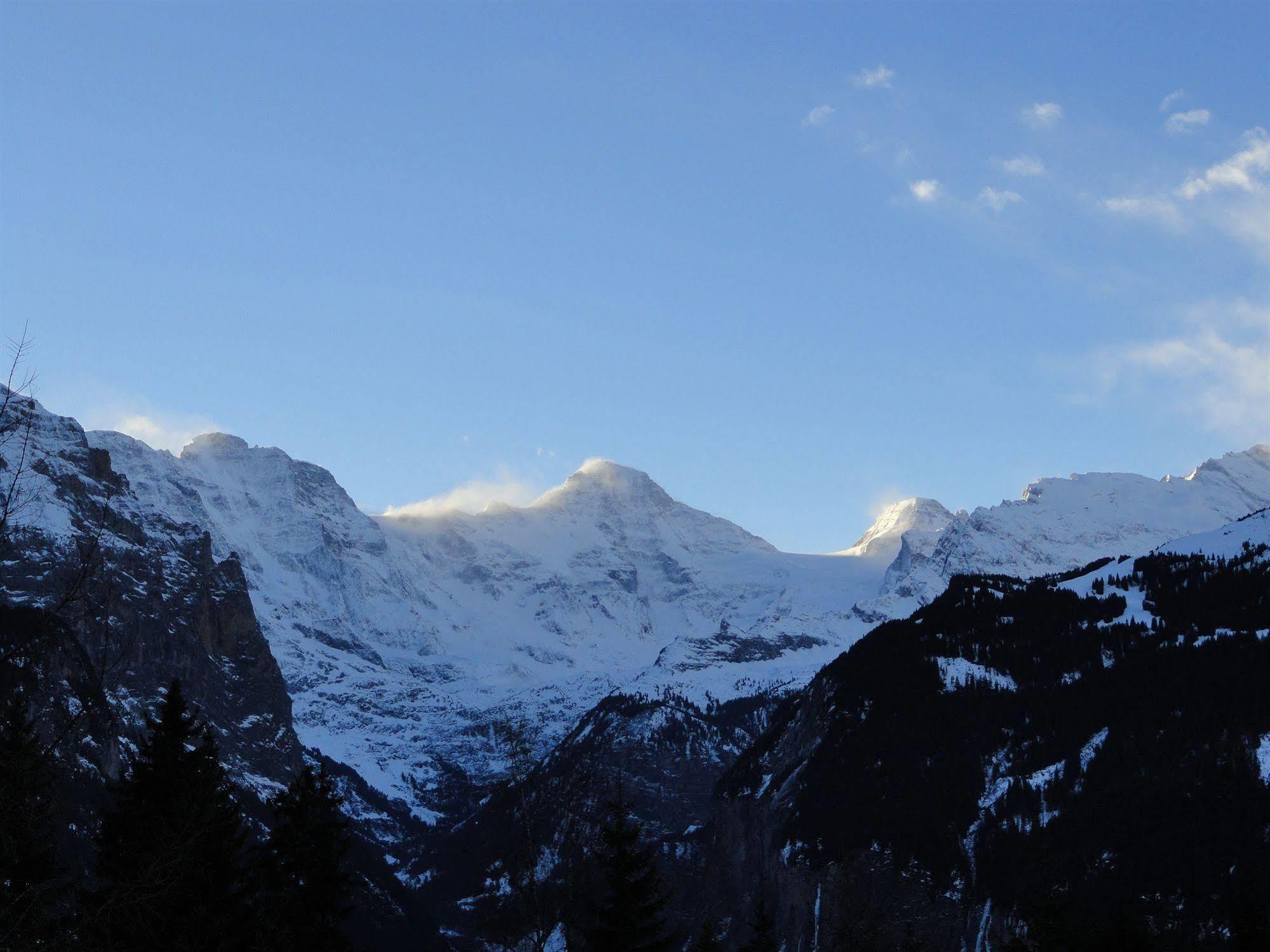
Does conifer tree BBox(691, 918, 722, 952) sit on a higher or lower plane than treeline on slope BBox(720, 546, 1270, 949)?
lower

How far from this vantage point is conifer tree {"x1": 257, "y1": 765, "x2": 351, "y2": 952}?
4262 centimetres

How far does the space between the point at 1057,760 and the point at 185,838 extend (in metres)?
140

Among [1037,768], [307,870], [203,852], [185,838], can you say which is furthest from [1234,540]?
[185,838]

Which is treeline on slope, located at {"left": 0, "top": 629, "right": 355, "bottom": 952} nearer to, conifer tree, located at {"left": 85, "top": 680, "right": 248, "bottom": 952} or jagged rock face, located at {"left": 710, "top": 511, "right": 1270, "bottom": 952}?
conifer tree, located at {"left": 85, "top": 680, "right": 248, "bottom": 952}

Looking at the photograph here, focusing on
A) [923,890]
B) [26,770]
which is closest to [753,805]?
[923,890]

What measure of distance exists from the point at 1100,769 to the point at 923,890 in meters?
20.8

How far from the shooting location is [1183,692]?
15038 centimetres

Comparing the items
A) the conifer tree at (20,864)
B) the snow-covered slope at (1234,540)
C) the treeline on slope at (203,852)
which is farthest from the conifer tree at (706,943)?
the snow-covered slope at (1234,540)

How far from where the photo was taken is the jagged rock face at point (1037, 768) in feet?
417

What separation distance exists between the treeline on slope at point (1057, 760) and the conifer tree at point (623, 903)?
66.7 meters

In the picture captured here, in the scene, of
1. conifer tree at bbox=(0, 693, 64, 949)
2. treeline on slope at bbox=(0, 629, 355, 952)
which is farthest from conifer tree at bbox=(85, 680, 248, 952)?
conifer tree at bbox=(0, 693, 64, 949)

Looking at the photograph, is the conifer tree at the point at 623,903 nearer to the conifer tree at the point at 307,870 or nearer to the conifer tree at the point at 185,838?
the conifer tree at the point at 307,870

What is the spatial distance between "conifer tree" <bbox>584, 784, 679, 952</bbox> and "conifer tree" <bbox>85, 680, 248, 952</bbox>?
985 centimetres

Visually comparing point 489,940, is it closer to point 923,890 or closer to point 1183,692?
point 923,890
